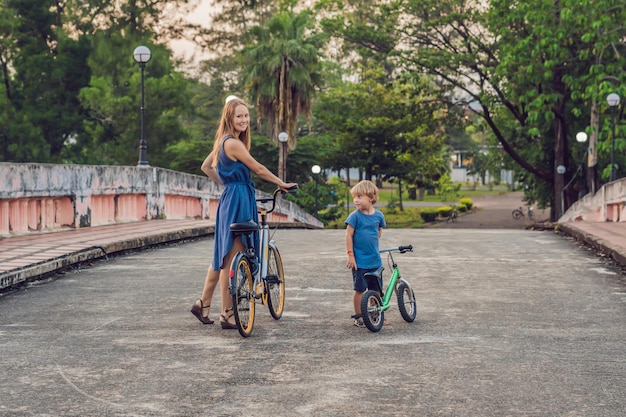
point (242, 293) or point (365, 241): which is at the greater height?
point (365, 241)

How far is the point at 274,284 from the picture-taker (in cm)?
752

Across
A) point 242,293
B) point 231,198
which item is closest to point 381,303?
point 242,293

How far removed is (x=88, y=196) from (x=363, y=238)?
383 inches

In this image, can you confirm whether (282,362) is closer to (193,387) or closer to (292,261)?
(193,387)

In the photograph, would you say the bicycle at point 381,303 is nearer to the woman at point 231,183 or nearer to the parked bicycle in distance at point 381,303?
the parked bicycle in distance at point 381,303

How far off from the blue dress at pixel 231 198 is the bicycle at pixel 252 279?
10cm

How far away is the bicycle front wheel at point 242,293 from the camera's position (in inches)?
262

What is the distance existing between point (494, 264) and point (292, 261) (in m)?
2.70

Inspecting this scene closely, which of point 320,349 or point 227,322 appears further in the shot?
point 227,322

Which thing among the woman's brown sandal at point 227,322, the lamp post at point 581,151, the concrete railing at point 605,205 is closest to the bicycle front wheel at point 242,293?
the woman's brown sandal at point 227,322

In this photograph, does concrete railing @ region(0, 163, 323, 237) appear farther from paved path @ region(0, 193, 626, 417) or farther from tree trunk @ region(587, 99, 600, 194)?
tree trunk @ region(587, 99, 600, 194)

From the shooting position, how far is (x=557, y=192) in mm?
38969

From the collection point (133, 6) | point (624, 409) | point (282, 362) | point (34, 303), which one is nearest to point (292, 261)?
point (34, 303)

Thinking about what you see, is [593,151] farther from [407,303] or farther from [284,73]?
[407,303]
